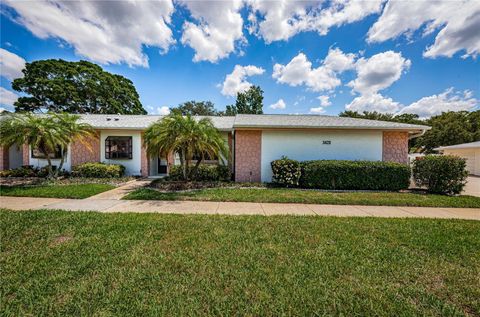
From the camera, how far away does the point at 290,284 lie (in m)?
2.53

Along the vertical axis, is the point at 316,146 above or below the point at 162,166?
above

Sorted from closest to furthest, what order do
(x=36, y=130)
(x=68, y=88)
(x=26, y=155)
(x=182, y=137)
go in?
(x=182, y=137) → (x=36, y=130) → (x=26, y=155) → (x=68, y=88)

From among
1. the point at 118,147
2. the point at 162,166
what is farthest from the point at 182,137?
the point at 118,147

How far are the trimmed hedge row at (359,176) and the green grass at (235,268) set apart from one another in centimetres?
390

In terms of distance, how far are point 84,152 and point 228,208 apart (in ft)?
36.5

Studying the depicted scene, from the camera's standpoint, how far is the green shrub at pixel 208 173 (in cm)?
1013

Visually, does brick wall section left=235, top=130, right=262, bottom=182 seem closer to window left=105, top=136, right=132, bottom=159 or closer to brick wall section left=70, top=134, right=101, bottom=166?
window left=105, top=136, right=132, bottom=159

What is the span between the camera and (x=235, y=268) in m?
2.87

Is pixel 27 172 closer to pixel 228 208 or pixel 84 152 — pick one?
pixel 84 152

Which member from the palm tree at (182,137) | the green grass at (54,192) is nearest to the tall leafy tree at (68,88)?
the green grass at (54,192)

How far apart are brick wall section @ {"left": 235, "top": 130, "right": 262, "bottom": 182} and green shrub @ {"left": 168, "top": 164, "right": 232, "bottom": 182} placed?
625 mm

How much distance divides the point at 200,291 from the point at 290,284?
1.17 metres

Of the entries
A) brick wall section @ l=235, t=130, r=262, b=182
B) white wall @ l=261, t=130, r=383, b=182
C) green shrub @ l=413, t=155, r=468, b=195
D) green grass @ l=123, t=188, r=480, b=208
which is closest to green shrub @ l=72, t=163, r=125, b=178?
green grass @ l=123, t=188, r=480, b=208

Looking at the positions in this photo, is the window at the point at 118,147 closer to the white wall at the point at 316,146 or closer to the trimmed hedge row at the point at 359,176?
the white wall at the point at 316,146
